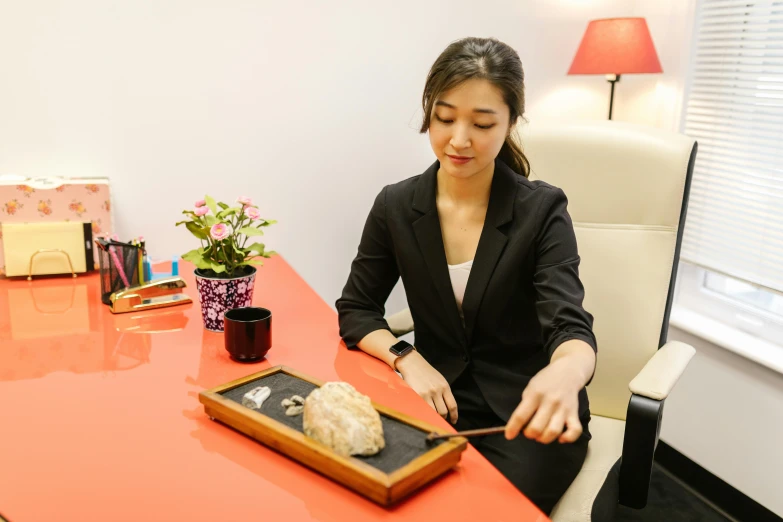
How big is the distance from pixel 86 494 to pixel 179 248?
1275 mm

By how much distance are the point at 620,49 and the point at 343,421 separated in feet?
5.94

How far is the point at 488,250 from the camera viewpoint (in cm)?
133

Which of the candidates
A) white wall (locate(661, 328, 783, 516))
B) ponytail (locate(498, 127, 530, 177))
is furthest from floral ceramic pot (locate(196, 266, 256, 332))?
white wall (locate(661, 328, 783, 516))

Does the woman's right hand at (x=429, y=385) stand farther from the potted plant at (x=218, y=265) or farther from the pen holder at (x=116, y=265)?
the pen holder at (x=116, y=265)

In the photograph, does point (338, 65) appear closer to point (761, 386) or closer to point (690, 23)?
point (690, 23)

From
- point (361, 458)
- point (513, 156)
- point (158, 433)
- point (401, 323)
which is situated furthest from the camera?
point (401, 323)

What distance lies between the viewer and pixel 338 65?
80.7 inches

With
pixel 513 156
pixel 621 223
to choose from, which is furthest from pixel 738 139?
pixel 513 156

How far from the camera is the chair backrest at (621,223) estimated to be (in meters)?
1.54

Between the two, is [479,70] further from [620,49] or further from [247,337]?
[620,49]

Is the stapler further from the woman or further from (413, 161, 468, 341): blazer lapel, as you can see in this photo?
(413, 161, 468, 341): blazer lapel

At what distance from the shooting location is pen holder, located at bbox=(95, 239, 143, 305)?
4.87 ft

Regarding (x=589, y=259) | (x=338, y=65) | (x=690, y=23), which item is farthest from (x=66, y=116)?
(x=690, y=23)

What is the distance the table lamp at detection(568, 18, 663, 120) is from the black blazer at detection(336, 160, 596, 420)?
1.00 meters
